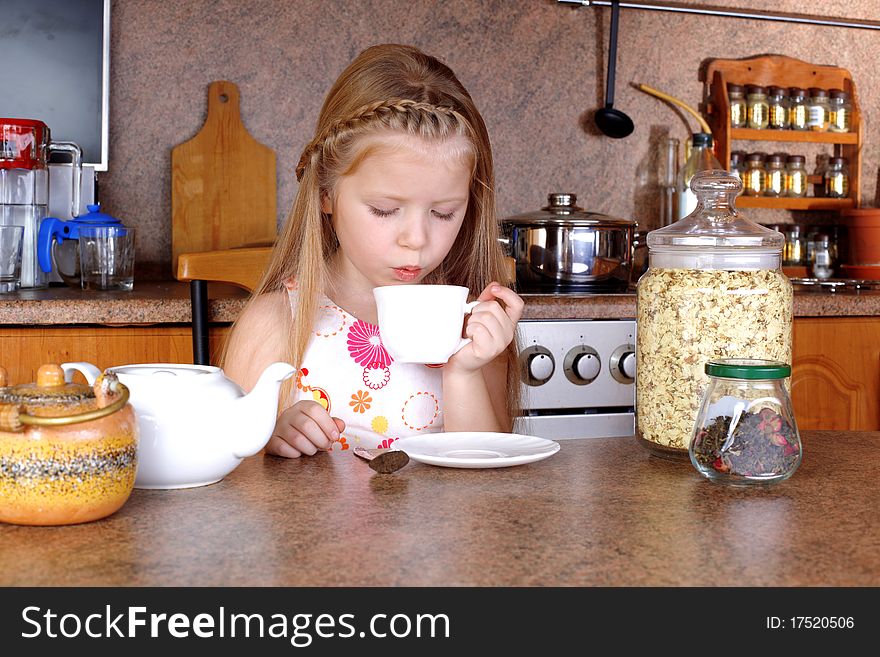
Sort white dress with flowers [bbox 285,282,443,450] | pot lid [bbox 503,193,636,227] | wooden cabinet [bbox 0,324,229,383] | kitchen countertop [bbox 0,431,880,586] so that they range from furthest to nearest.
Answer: pot lid [bbox 503,193,636,227]
wooden cabinet [bbox 0,324,229,383]
white dress with flowers [bbox 285,282,443,450]
kitchen countertop [bbox 0,431,880,586]

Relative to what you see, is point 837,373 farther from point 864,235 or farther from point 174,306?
point 174,306

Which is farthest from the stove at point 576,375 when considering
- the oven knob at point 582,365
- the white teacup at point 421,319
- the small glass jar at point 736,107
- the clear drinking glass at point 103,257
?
the white teacup at point 421,319

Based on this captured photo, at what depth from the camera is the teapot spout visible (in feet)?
2.41

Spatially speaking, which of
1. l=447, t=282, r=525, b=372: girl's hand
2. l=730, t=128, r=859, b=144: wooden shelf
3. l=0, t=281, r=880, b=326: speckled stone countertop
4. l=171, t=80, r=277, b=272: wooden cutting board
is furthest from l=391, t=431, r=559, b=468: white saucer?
l=730, t=128, r=859, b=144: wooden shelf

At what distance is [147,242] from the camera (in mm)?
2344

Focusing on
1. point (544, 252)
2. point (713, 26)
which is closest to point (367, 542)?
point (544, 252)

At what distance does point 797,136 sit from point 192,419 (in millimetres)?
2289

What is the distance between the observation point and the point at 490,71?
8.24ft

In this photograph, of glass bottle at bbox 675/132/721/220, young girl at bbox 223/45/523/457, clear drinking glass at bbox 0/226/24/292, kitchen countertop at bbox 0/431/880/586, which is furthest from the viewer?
glass bottle at bbox 675/132/721/220

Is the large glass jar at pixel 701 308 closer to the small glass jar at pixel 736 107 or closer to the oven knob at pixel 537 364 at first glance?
the oven knob at pixel 537 364

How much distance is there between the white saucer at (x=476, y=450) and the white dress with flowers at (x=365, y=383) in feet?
1.62

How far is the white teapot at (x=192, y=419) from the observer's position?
2.35 feet

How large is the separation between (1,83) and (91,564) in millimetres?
1948

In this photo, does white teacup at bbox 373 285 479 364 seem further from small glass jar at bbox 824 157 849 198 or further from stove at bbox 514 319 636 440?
small glass jar at bbox 824 157 849 198
